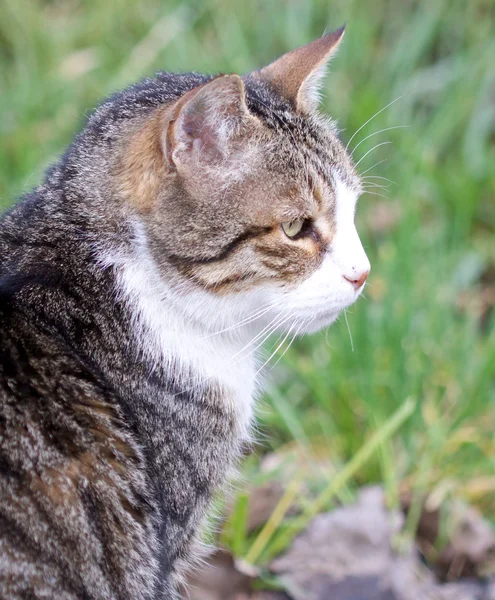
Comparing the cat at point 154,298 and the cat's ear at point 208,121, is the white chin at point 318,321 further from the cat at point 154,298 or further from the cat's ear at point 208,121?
the cat's ear at point 208,121

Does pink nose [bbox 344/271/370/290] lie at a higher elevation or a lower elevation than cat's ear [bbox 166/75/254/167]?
lower

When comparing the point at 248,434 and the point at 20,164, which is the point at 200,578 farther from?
the point at 20,164

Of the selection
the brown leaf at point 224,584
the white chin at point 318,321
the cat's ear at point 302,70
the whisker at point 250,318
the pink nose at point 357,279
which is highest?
the cat's ear at point 302,70

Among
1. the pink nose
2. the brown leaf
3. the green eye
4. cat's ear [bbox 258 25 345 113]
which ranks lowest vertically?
the brown leaf

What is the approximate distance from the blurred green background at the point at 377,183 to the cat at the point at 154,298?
1.22 feet

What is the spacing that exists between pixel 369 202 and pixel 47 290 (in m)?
1.87

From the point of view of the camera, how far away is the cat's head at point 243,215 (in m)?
1.50

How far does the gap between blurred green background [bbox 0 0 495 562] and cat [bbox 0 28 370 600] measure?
37cm

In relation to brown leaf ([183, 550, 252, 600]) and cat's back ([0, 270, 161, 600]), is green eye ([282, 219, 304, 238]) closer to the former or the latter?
cat's back ([0, 270, 161, 600])

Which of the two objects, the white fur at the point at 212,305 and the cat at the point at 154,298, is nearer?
the cat at the point at 154,298

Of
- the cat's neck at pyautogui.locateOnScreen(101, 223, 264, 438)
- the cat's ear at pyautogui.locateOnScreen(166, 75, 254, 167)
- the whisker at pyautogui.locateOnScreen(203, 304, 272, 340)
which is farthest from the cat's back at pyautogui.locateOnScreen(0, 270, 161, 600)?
the cat's ear at pyautogui.locateOnScreen(166, 75, 254, 167)

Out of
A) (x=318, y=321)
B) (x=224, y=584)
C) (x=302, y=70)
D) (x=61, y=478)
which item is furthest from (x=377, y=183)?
(x=61, y=478)

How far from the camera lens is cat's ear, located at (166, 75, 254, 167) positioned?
1.39 meters

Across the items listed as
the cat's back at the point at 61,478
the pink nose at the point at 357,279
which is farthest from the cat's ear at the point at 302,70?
the cat's back at the point at 61,478
